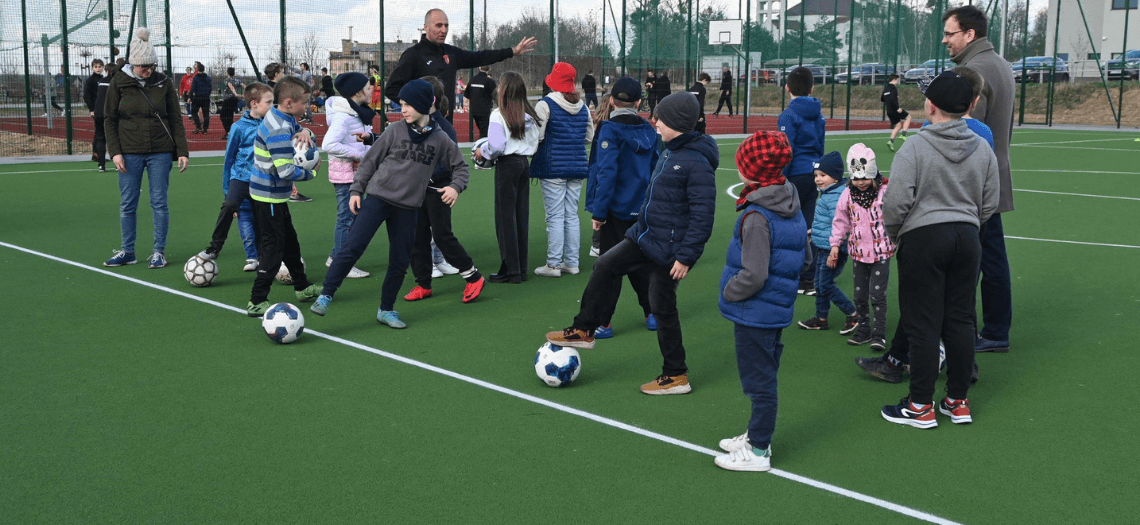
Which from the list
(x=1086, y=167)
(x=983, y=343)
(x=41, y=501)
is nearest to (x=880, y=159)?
(x=1086, y=167)

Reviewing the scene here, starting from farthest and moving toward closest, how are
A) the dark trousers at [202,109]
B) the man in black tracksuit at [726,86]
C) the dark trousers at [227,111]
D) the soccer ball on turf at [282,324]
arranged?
the man in black tracksuit at [726,86], the dark trousers at [202,109], the dark trousers at [227,111], the soccer ball on turf at [282,324]

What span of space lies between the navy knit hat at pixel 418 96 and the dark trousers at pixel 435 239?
1.07 metres

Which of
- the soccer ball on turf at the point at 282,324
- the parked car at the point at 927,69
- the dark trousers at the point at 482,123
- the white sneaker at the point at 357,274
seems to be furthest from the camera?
the parked car at the point at 927,69

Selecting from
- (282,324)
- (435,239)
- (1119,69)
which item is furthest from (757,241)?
(1119,69)

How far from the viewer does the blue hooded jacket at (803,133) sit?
766 cm

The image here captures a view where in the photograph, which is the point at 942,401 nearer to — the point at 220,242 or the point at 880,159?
the point at 220,242

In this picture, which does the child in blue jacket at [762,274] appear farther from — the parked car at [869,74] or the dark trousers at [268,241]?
the parked car at [869,74]

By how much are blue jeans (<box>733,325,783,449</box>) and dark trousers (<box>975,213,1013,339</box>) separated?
7.67ft

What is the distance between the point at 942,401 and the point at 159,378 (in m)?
4.35

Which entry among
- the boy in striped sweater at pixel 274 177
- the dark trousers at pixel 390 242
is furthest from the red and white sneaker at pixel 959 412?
the boy in striped sweater at pixel 274 177

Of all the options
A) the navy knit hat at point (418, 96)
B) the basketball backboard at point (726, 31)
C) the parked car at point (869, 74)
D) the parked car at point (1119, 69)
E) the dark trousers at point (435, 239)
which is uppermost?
the basketball backboard at point (726, 31)

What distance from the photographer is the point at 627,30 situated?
27500 millimetres

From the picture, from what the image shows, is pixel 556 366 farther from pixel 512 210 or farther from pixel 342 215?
pixel 342 215

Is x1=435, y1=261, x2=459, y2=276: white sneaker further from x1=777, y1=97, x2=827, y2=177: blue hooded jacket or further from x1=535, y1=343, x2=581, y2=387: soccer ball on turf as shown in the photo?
x1=535, y1=343, x2=581, y2=387: soccer ball on turf
